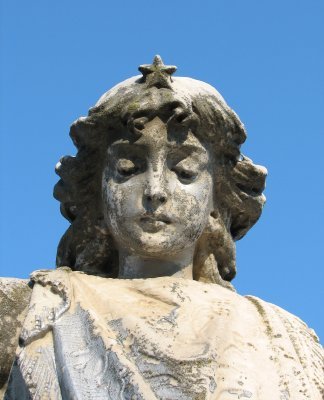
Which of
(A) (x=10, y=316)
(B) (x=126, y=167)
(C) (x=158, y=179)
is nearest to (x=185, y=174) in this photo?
(C) (x=158, y=179)

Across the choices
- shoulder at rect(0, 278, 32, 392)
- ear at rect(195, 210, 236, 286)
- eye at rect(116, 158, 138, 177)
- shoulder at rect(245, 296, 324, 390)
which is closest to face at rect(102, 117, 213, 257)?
eye at rect(116, 158, 138, 177)

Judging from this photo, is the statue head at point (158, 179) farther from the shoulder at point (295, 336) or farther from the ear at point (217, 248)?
the shoulder at point (295, 336)

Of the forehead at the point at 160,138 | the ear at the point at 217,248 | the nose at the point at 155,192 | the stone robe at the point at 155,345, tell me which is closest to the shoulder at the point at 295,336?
the stone robe at the point at 155,345

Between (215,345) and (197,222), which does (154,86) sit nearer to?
(197,222)

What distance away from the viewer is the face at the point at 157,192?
7.73 m

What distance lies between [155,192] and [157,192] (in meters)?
0.01

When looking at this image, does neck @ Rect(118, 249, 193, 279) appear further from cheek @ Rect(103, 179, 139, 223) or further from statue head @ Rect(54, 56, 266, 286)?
cheek @ Rect(103, 179, 139, 223)

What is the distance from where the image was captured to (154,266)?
312 inches

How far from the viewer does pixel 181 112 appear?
780 centimetres

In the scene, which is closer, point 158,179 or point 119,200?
point 158,179

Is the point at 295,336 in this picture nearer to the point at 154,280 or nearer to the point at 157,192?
the point at 154,280

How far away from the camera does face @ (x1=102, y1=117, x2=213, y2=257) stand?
304 inches

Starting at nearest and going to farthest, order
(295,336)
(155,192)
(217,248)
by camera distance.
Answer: (295,336), (155,192), (217,248)

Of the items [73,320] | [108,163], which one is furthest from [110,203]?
[73,320]
